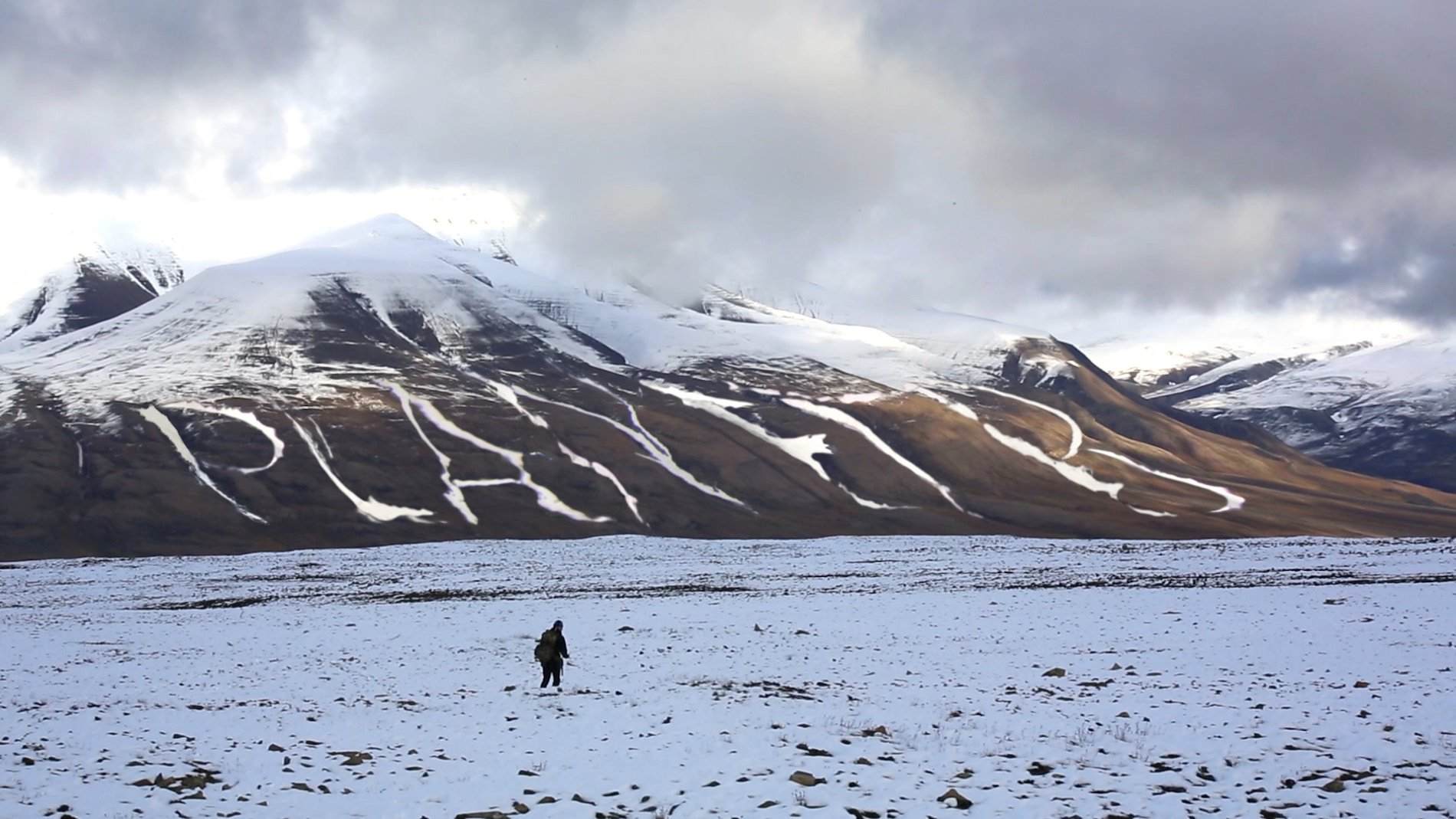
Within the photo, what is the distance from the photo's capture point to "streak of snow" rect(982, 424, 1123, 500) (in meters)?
176

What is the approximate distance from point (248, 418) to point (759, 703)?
162316 mm

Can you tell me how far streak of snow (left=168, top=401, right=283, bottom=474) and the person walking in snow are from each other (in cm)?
13870

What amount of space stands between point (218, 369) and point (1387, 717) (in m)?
203

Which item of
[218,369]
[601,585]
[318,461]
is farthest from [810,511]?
[218,369]

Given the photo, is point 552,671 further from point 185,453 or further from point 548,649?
point 185,453

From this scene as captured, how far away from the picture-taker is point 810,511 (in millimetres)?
154375

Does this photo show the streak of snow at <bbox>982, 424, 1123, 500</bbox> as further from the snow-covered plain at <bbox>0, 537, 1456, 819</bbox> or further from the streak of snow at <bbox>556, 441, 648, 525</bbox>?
the snow-covered plain at <bbox>0, 537, 1456, 819</bbox>

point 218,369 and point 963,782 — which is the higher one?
point 218,369

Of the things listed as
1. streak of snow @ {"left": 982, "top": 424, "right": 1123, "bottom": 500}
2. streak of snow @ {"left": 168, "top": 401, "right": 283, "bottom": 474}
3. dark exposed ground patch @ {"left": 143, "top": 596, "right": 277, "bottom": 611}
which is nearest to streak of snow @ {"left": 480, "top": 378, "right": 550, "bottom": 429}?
streak of snow @ {"left": 168, "top": 401, "right": 283, "bottom": 474}

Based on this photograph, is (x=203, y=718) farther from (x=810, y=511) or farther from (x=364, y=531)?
(x=810, y=511)

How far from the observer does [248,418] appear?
552 feet

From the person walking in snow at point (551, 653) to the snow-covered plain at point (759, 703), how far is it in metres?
0.52

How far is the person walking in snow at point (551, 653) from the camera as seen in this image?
83.6ft

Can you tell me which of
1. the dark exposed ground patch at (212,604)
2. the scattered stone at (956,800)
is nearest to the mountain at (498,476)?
the dark exposed ground patch at (212,604)
